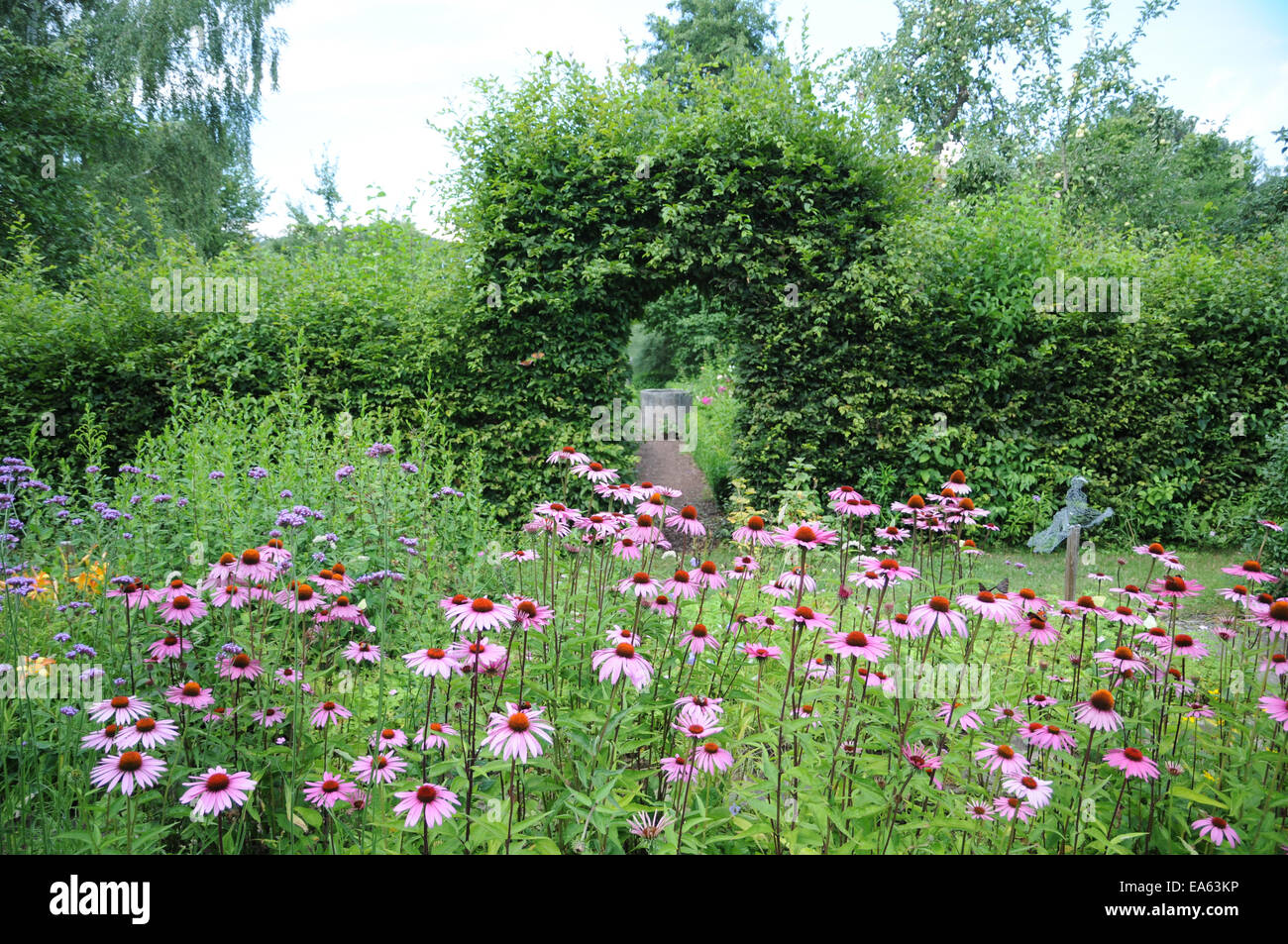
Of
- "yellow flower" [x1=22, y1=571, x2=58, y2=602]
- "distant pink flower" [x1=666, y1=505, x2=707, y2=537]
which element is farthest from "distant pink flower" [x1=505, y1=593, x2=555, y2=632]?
"yellow flower" [x1=22, y1=571, x2=58, y2=602]

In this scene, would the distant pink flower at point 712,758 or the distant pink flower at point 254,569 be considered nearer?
the distant pink flower at point 712,758

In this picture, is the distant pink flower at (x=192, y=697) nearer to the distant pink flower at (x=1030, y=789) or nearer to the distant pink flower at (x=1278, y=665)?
the distant pink flower at (x=1030, y=789)

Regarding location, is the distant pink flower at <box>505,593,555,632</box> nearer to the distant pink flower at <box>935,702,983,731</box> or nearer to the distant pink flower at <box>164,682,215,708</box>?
the distant pink flower at <box>164,682,215,708</box>

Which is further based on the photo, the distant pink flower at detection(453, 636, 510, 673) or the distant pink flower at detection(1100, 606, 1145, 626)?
the distant pink flower at detection(1100, 606, 1145, 626)

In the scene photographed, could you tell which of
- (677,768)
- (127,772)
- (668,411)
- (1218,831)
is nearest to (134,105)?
(668,411)

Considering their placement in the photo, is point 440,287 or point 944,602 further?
point 440,287

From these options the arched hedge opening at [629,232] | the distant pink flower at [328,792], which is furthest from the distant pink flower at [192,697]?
the arched hedge opening at [629,232]

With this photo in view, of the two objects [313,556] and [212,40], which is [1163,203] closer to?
[313,556]

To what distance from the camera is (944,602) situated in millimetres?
1599

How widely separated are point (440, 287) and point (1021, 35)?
1889 cm

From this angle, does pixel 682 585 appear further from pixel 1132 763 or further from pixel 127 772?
pixel 127 772

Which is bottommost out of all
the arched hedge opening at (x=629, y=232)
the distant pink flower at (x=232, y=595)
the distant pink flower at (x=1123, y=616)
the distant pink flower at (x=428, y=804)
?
the distant pink flower at (x=428, y=804)

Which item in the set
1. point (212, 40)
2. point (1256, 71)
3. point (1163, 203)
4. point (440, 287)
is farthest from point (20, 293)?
point (1163, 203)

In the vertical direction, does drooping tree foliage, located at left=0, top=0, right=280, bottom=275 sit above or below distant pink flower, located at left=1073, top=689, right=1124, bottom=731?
above
